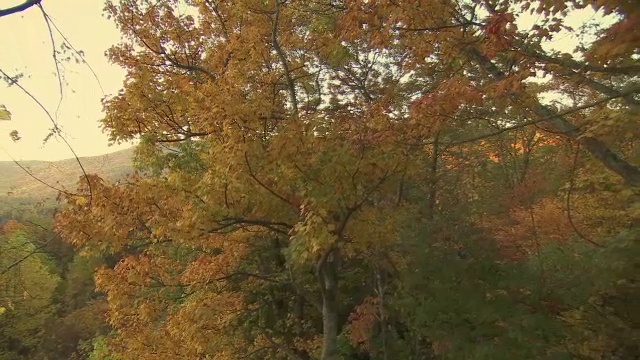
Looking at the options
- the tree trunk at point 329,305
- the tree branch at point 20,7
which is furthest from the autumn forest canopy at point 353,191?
the tree branch at point 20,7

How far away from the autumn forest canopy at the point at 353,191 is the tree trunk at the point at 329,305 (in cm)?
4

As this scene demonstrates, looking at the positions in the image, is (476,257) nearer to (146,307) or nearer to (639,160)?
(639,160)

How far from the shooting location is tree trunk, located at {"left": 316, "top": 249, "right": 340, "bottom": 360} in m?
6.27

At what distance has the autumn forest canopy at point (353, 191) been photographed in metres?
4.91

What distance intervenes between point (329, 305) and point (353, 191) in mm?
1889

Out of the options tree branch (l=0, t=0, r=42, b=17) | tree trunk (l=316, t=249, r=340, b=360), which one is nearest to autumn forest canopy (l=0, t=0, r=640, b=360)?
tree trunk (l=316, t=249, r=340, b=360)

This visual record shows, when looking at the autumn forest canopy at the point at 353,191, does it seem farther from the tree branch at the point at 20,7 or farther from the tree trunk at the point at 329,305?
the tree branch at the point at 20,7

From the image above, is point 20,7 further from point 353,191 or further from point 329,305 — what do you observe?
point 329,305

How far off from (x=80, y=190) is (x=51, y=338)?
105ft

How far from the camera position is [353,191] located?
5566 millimetres

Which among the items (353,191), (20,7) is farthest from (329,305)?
(20,7)

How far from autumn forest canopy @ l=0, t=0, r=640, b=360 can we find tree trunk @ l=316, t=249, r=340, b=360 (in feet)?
0.12

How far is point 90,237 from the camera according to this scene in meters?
5.63

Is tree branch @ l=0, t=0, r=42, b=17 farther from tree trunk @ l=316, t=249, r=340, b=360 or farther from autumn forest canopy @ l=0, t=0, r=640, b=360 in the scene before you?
tree trunk @ l=316, t=249, r=340, b=360
